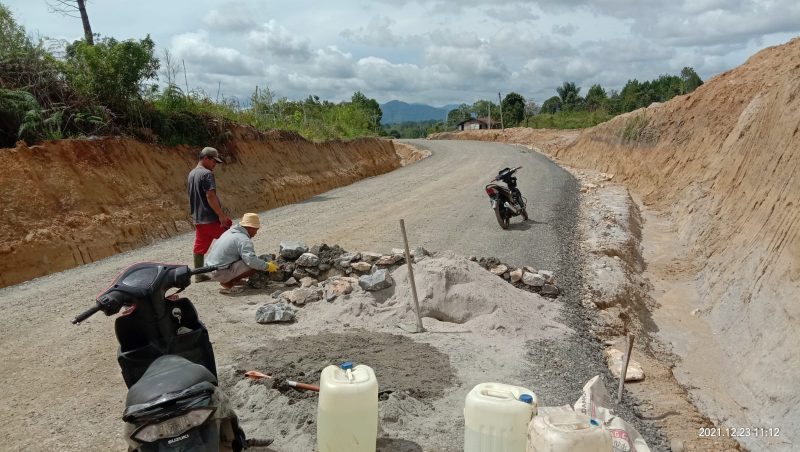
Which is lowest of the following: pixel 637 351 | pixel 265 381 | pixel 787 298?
pixel 637 351

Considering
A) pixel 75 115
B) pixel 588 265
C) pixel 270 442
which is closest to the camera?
pixel 270 442

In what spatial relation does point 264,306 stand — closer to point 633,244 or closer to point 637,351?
point 637,351

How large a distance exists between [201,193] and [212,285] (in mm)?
1168

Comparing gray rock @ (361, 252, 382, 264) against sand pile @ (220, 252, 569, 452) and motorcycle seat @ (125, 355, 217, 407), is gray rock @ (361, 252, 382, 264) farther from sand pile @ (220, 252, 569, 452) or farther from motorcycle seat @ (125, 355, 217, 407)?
motorcycle seat @ (125, 355, 217, 407)

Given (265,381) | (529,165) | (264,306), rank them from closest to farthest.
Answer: (265,381), (264,306), (529,165)

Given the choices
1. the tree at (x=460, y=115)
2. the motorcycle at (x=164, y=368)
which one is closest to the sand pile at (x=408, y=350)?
the motorcycle at (x=164, y=368)

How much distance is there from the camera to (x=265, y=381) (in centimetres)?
435

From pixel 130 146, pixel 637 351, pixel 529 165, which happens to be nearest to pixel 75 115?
pixel 130 146

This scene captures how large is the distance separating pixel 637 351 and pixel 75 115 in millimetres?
10493

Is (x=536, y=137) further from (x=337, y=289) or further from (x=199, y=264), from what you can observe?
(x=337, y=289)

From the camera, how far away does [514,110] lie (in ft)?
194

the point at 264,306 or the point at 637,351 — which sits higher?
the point at 264,306

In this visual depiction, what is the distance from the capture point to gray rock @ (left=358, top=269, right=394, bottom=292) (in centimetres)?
637

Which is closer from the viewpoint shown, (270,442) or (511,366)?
(270,442)
